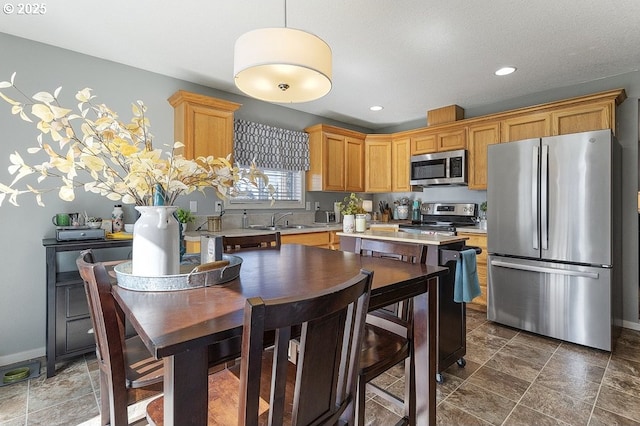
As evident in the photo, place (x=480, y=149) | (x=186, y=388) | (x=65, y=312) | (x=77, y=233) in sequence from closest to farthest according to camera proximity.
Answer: (x=186, y=388) → (x=65, y=312) → (x=77, y=233) → (x=480, y=149)

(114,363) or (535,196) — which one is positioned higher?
(535,196)

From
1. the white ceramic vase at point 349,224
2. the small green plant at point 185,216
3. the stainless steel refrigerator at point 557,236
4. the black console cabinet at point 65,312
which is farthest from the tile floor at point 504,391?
the small green plant at point 185,216

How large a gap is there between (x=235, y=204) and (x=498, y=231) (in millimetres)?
2925

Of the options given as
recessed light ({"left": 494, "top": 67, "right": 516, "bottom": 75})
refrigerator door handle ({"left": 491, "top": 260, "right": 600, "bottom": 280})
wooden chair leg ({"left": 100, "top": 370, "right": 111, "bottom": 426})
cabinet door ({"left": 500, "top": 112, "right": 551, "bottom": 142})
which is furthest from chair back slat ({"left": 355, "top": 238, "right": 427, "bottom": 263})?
cabinet door ({"left": 500, "top": 112, "right": 551, "bottom": 142})

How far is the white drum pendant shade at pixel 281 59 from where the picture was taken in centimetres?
138

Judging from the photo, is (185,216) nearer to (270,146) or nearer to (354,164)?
(270,146)

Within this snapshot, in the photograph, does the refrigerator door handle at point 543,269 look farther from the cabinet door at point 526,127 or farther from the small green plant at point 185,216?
the small green plant at point 185,216

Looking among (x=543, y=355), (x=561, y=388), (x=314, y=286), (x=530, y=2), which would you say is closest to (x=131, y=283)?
(x=314, y=286)

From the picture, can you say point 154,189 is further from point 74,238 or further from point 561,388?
point 561,388

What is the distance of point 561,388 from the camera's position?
6.87 ft

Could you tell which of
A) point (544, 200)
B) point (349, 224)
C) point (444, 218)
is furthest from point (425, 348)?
point (444, 218)

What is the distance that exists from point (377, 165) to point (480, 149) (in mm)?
1526

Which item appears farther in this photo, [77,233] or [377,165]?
[377,165]

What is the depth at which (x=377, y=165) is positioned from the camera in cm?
499
